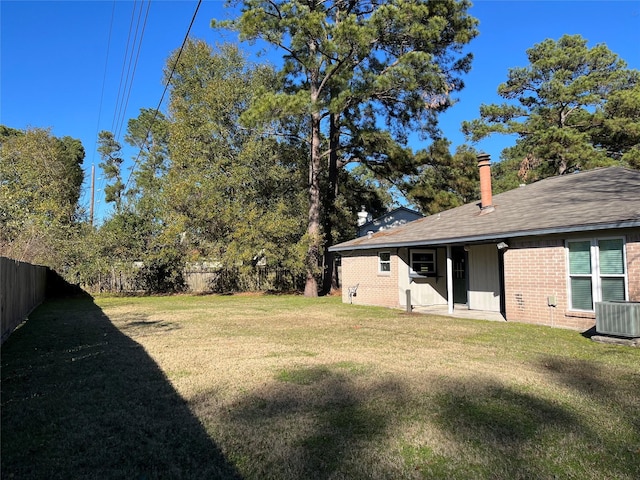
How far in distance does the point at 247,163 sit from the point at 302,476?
76.2ft

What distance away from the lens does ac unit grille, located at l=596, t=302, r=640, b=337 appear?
810 cm

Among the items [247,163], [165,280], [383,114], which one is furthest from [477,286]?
[165,280]

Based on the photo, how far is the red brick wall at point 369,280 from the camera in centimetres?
1620

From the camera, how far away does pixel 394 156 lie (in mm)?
23328

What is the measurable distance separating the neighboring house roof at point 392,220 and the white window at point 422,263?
1519 cm

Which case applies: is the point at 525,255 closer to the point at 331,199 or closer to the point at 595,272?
the point at 595,272

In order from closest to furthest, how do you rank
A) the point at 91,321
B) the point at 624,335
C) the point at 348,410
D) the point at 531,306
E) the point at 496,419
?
the point at 496,419 → the point at 348,410 → the point at 624,335 → the point at 531,306 → the point at 91,321

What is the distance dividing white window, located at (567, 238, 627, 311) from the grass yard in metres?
1.20

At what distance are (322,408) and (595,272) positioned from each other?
7786 mm

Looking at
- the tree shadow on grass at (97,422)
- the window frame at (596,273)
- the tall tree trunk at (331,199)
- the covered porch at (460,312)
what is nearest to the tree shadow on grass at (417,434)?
the tree shadow on grass at (97,422)

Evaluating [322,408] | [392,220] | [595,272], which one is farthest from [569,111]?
[322,408]

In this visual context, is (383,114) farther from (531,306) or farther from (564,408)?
(564,408)

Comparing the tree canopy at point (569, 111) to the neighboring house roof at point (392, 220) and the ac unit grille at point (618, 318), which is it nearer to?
the neighboring house roof at point (392, 220)

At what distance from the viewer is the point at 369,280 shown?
17.4 meters
